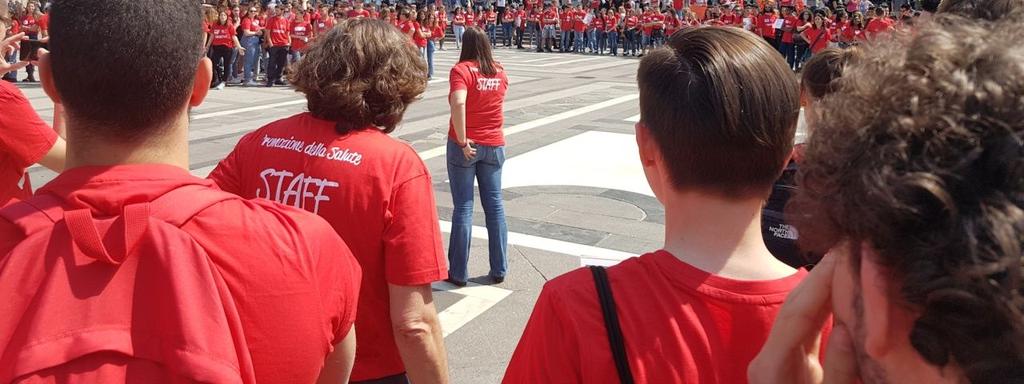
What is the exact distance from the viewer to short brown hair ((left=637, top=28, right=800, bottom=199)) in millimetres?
1433

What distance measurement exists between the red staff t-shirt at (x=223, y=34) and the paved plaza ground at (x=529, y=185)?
1025 mm

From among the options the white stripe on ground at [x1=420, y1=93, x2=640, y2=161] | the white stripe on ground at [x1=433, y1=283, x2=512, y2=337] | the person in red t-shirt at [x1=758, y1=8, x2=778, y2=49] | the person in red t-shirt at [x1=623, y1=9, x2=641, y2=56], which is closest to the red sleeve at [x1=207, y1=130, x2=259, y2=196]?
the white stripe on ground at [x1=433, y1=283, x2=512, y2=337]

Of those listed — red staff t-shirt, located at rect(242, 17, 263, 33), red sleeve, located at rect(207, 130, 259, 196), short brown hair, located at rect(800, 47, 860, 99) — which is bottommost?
red sleeve, located at rect(207, 130, 259, 196)

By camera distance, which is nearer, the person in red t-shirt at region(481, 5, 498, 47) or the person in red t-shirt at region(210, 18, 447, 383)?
the person in red t-shirt at region(210, 18, 447, 383)

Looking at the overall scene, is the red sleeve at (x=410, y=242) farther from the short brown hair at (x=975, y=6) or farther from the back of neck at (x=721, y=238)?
the short brown hair at (x=975, y=6)

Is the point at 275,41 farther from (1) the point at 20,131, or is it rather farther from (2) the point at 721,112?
(2) the point at 721,112

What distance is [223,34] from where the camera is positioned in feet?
57.5

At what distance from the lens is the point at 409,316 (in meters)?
2.27

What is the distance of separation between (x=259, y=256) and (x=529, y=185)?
279 inches

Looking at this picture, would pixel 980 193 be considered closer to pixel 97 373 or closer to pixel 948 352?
pixel 948 352

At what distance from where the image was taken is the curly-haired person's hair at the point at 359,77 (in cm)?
235

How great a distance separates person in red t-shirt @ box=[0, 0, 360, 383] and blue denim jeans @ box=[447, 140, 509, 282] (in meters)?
3.66

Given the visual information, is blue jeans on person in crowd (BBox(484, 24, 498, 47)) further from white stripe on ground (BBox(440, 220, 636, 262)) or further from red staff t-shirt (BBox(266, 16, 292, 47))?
white stripe on ground (BBox(440, 220, 636, 262))

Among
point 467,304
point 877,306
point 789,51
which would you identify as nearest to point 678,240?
point 877,306
